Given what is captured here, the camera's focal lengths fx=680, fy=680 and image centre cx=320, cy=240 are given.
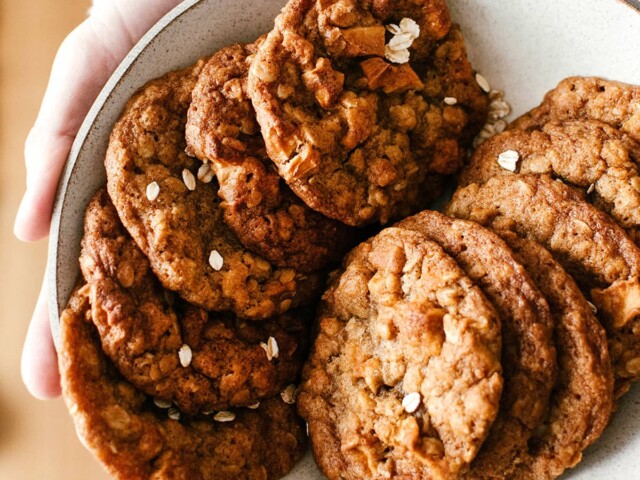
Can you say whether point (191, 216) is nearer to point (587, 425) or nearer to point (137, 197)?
point (137, 197)

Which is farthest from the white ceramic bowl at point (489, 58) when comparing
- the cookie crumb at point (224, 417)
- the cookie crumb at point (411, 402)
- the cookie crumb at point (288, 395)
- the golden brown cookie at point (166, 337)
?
the cookie crumb at point (411, 402)

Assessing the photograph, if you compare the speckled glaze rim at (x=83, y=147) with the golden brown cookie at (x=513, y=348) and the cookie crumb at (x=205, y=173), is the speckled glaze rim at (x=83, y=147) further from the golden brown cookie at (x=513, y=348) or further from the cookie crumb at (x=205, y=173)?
the golden brown cookie at (x=513, y=348)

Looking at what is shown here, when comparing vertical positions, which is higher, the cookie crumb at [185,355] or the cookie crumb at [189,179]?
the cookie crumb at [189,179]

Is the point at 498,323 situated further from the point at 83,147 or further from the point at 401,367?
the point at 83,147

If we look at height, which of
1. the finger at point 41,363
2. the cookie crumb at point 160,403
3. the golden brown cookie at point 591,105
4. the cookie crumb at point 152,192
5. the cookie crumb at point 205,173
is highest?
the cookie crumb at point 152,192

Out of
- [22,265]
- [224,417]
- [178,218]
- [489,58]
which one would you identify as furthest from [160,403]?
[22,265]

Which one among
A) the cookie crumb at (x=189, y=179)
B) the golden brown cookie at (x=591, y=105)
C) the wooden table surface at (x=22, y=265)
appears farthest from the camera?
the wooden table surface at (x=22, y=265)

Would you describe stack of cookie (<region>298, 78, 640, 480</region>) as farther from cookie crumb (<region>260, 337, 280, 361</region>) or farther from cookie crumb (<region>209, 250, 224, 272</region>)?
cookie crumb (<region>209, 250, 224, 272</region>)
